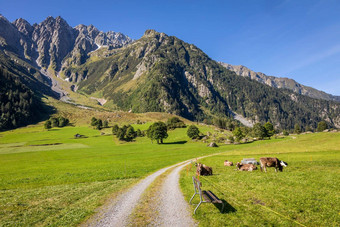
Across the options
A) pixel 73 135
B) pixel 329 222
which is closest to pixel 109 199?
pixel 329 222

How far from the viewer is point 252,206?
1320 cm

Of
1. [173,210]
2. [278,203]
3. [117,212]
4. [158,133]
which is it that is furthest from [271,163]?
[158,133]

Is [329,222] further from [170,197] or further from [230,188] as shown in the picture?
[170,197]

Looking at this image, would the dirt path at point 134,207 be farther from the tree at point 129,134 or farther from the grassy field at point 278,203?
the tree at point 129,134

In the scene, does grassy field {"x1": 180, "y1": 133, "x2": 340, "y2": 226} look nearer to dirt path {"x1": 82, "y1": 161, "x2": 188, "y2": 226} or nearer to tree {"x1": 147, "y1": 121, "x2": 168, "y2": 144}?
dirt path {"x1": 82, "y1": 161, "x2": 188, "y2": 226}

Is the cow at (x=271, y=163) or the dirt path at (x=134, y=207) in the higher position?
the cow at (x=271, y=163)

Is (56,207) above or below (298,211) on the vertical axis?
below

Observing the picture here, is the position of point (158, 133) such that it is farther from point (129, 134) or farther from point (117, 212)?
point (117, 212)

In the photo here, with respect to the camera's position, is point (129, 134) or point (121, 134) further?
point (129, 134)

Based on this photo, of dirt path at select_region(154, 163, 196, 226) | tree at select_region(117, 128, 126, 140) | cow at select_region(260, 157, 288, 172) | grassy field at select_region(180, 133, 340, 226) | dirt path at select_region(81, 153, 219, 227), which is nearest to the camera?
grassy field at select_region(180, 133, 340, 226)

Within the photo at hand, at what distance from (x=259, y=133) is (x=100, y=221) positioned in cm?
12737

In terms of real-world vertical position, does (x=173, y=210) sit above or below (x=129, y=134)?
below

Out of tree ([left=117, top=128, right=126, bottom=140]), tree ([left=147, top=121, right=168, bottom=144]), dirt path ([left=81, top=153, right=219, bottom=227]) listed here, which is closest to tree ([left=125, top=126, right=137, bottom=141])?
tree ([left=117, top=128, right=126, bottom=140])

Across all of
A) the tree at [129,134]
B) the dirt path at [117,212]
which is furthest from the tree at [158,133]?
the dirt path at [117,212]
